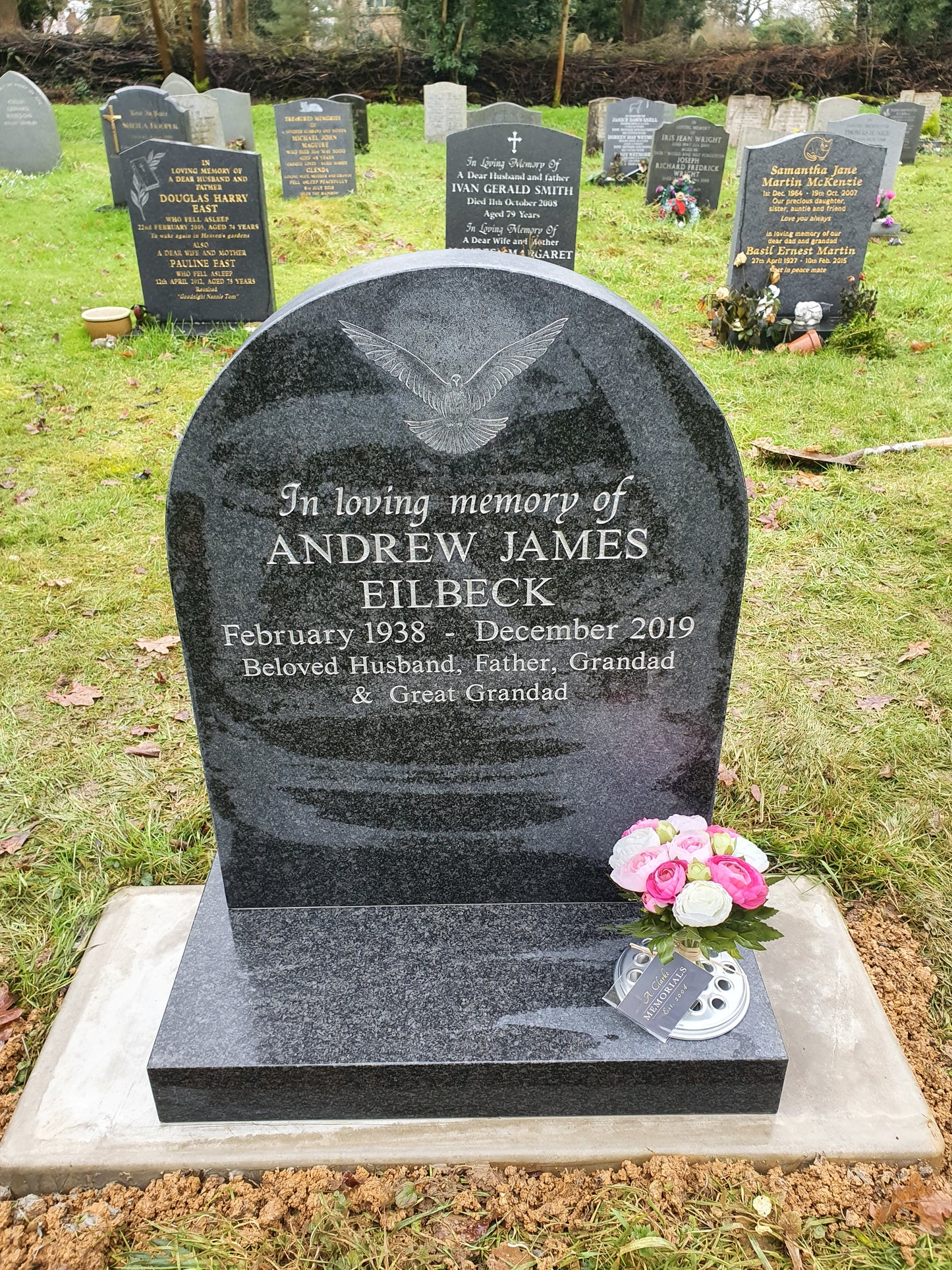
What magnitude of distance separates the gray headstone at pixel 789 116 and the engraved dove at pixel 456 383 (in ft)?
61.8

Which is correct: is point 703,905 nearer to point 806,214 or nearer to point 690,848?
point 690,848

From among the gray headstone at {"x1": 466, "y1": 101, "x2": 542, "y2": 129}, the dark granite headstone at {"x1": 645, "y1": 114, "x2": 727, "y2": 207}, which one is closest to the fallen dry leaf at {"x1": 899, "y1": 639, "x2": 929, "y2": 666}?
the dark granite headstone at {"x1": 645, "y1": 114, "x2": 727, "y2": 207}

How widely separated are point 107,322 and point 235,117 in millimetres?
10887

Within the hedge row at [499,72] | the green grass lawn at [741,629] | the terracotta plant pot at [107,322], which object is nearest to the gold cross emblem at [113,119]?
the green grass lawn at [741,629]

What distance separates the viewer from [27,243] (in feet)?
37.6

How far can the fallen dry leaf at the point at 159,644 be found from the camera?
15.1 feet

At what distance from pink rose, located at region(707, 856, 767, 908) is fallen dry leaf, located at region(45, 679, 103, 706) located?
3082 millimetres

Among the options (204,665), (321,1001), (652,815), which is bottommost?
(321,1001)

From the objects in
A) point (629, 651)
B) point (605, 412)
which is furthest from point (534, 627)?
point (605, 412)

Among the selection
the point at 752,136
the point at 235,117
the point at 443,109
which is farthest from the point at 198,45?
the point at 752,136

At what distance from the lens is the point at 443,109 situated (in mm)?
18734

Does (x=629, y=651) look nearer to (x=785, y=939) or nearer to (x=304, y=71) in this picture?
(x=785, y=939)

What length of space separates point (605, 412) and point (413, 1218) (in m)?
2.10

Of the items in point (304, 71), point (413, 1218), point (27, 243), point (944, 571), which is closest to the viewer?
point (413, 1218)
